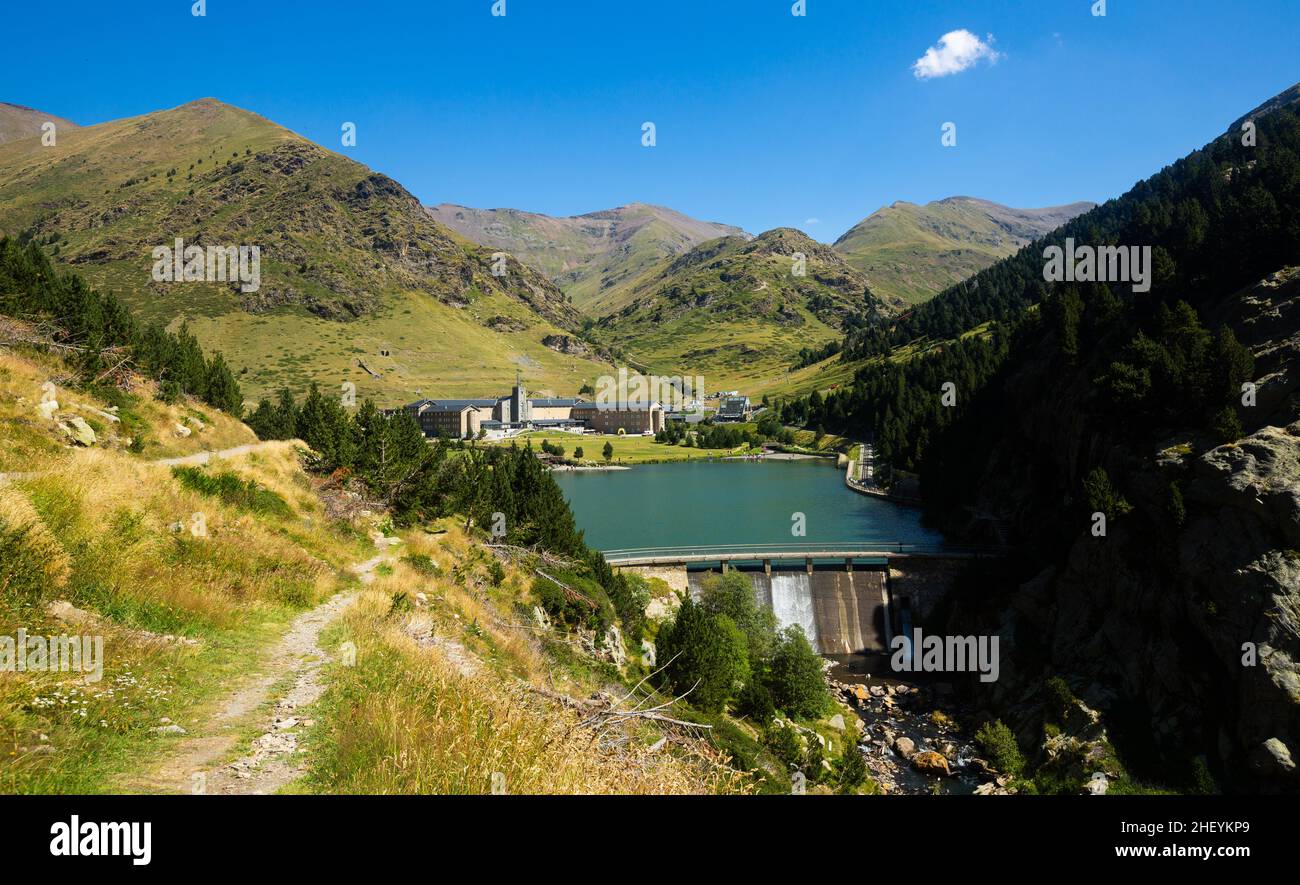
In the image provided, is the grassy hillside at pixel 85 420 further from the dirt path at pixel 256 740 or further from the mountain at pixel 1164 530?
the mountain at pixel 1164 530

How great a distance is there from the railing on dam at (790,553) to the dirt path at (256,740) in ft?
126

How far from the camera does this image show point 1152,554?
113ft

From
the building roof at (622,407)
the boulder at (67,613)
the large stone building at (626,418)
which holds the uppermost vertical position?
the building roof at (622,407)

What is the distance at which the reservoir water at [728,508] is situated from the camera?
6419 centimetres

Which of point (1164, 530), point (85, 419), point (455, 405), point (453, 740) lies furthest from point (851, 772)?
point (455, 405)

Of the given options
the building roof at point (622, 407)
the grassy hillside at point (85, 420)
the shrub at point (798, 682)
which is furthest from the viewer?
the building roof at point (622, 407)

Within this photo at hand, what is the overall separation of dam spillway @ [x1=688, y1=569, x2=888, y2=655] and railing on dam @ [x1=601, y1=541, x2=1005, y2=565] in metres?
1.32

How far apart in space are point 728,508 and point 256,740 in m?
75.0

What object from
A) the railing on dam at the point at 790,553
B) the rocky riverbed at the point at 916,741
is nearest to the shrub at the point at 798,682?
the rocky riverbed at the point at 916,741

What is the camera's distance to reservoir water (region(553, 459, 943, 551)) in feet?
211

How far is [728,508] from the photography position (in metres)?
79.9

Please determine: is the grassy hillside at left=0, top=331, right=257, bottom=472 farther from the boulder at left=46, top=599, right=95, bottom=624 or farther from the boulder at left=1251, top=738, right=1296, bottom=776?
the boulder at left=1251, top=738, right=1296, bottom=776

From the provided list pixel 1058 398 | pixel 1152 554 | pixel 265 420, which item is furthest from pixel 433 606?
pixel 1058 398
